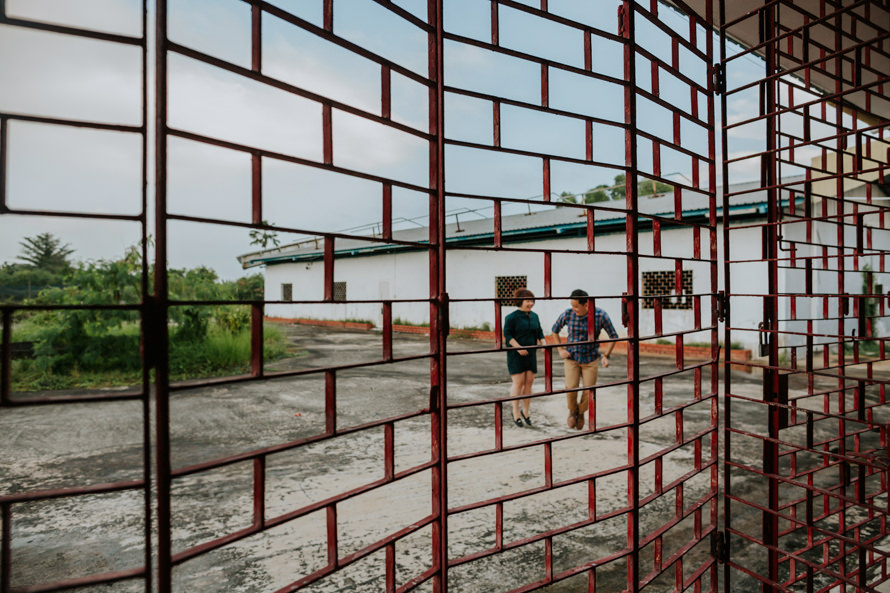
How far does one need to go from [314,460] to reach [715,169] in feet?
11.9

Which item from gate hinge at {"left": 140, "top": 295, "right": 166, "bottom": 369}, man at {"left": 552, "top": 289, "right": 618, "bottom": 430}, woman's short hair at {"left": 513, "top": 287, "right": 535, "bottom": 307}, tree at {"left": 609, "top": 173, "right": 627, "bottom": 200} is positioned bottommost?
man at {"left": 552, "top": 289, "right": 618, "bottom": 430}

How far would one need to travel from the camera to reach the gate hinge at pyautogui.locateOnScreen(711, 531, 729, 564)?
198 centimetres

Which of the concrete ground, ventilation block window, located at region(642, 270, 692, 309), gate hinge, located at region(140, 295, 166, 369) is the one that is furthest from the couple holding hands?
ventilation block window, located at region(642, 270, 692, 309)

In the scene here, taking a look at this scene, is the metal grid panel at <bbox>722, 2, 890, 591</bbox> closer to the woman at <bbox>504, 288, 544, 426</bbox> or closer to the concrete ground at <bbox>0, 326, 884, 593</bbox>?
the concrete ground at <bbox>0, 326, 884, 593</bbox>

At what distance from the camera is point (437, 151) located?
1.43 m

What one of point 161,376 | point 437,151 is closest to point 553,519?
point 437,151

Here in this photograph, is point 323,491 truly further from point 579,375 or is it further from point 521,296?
point 579,375

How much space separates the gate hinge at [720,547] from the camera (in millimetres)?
1978

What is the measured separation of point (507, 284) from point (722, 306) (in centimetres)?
1112

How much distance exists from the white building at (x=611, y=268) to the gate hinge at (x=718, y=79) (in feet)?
12.5

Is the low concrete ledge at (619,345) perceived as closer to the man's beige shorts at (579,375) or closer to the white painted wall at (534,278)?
the white painted wall at (534,278)

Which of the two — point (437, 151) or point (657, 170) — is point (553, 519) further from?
point (437, 151)

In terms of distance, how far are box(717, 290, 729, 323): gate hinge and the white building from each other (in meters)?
3.69

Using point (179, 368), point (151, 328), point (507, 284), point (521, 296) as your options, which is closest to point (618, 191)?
point (507, 284)
